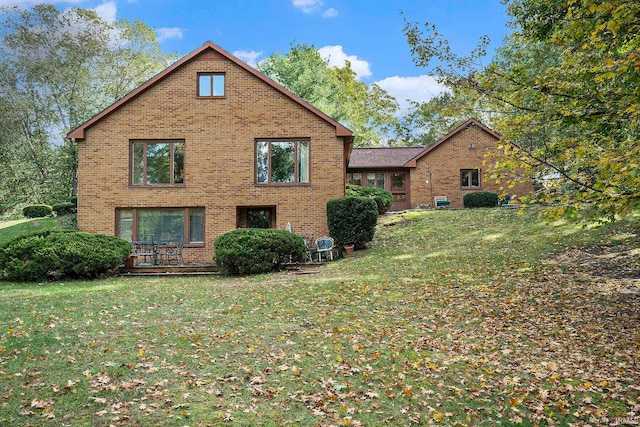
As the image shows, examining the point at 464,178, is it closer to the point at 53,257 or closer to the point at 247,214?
the point at 247,214

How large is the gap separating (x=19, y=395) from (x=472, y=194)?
26.0 metres

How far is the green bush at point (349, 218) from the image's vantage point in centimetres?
1719

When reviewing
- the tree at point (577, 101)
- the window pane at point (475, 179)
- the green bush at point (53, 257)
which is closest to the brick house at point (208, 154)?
the green bush at point (53, 257)

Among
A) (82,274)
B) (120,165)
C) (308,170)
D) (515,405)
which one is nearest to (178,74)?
(120,165)

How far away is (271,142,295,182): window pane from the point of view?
726 inches

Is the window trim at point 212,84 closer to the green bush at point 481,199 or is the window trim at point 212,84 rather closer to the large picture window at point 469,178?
the green bush at point 481,199

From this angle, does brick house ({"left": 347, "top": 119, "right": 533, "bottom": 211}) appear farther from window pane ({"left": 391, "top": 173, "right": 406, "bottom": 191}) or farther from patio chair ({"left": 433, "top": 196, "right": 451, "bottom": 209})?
window pane ({"left": 391, "top": 173, "right": 406, "bottom": 191})

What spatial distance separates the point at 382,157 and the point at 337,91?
1110 centimetres

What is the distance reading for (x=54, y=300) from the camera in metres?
9.84

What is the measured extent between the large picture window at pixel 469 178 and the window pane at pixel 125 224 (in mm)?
20033

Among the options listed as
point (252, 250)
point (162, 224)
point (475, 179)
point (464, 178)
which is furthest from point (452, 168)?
point (252, 250)

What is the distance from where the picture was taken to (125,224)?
1814cm

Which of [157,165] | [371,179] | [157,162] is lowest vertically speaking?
[157,165]

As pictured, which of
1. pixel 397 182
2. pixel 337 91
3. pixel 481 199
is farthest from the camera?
pixel 337 91
